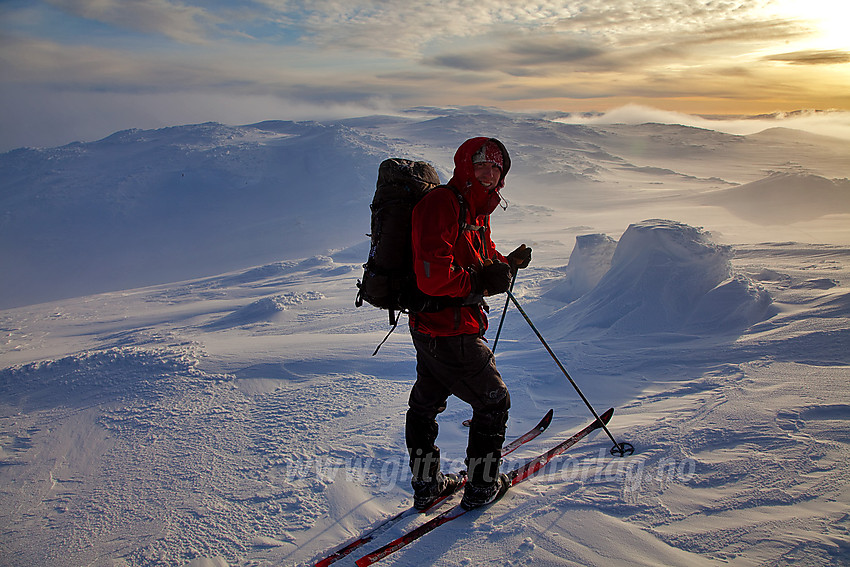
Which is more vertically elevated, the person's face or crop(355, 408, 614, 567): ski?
the person's face

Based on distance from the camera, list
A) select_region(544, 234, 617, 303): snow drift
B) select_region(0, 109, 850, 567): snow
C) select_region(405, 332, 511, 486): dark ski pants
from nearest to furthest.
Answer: select_region(0, 109, 850, 567): snow, select_region(405, 332, 511, 486): dark ski pants, select_region(544, 234, 617, 303): snow drift

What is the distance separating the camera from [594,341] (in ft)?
17.0

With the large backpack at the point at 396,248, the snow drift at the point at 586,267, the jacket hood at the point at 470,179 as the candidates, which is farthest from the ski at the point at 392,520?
the snow drift at the point at 586,267

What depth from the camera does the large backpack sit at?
94.5 inches

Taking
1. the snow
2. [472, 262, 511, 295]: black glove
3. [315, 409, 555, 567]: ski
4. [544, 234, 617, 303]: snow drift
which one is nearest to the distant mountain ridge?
[544, 234, 617, 303]: snow drift

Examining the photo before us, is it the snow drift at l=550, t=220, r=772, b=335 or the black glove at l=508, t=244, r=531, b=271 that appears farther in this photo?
the snow drift at l=550, t=220, r=772, b=335

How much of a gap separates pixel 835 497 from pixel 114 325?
42.7 feet

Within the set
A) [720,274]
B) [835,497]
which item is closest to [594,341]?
[720,274]

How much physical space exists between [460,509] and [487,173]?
1.79 meters

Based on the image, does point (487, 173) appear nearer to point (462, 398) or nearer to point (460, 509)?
point (462, 398)

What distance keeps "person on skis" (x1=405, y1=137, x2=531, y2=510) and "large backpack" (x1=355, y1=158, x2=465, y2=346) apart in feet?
0.50

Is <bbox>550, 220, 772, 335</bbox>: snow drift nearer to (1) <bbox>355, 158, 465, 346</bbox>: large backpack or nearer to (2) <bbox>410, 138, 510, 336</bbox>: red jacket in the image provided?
(2) <bbox>410, 138, 510, 336</bbox>: red jacket

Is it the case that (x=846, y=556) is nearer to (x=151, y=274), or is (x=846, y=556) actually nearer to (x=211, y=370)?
(x=211, y=370)

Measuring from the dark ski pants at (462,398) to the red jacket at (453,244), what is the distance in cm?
9
